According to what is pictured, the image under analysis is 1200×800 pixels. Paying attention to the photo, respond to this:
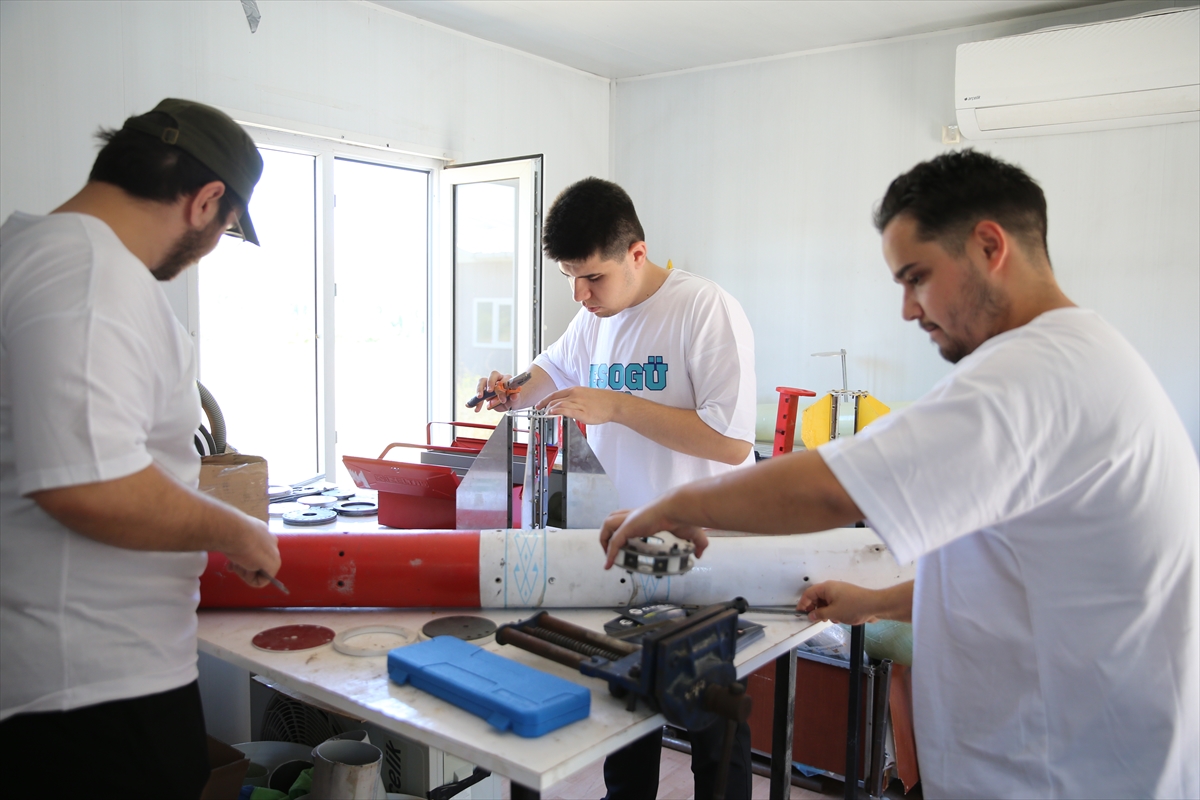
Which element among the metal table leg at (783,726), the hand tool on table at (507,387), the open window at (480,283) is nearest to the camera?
the metal table leg at (783,726)

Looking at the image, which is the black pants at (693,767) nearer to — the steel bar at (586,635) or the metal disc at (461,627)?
the steel bar at (586,635)

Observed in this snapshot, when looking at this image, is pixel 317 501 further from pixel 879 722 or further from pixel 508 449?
pixel 879 722

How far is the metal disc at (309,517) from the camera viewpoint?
2156 millimetres

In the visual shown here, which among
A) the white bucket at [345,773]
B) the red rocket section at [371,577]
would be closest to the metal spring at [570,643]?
the red rocket section at [371,577]

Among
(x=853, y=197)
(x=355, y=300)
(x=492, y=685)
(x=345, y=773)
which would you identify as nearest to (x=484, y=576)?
(x=492, y=685)

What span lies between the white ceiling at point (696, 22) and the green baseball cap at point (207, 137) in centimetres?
313

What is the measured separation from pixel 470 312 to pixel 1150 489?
392 cm

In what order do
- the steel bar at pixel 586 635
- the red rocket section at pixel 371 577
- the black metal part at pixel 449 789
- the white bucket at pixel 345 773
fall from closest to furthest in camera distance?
the steel bar at pixel 586 635 → the red rocket section at pixel 371 577 → the white bucket at pixel 345 773 → the black metal part at pixel 449 789

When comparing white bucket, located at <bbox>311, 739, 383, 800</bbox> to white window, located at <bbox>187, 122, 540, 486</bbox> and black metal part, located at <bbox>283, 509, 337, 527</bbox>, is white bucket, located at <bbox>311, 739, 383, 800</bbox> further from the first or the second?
white window, located at <bbox>187, 122, 540, 486</bbox>

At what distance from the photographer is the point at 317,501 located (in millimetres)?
2443

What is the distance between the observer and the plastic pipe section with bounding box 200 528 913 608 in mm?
1537

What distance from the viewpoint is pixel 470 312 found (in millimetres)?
4641

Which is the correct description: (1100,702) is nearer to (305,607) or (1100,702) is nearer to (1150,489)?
(1150,489)

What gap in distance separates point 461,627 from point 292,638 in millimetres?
272
